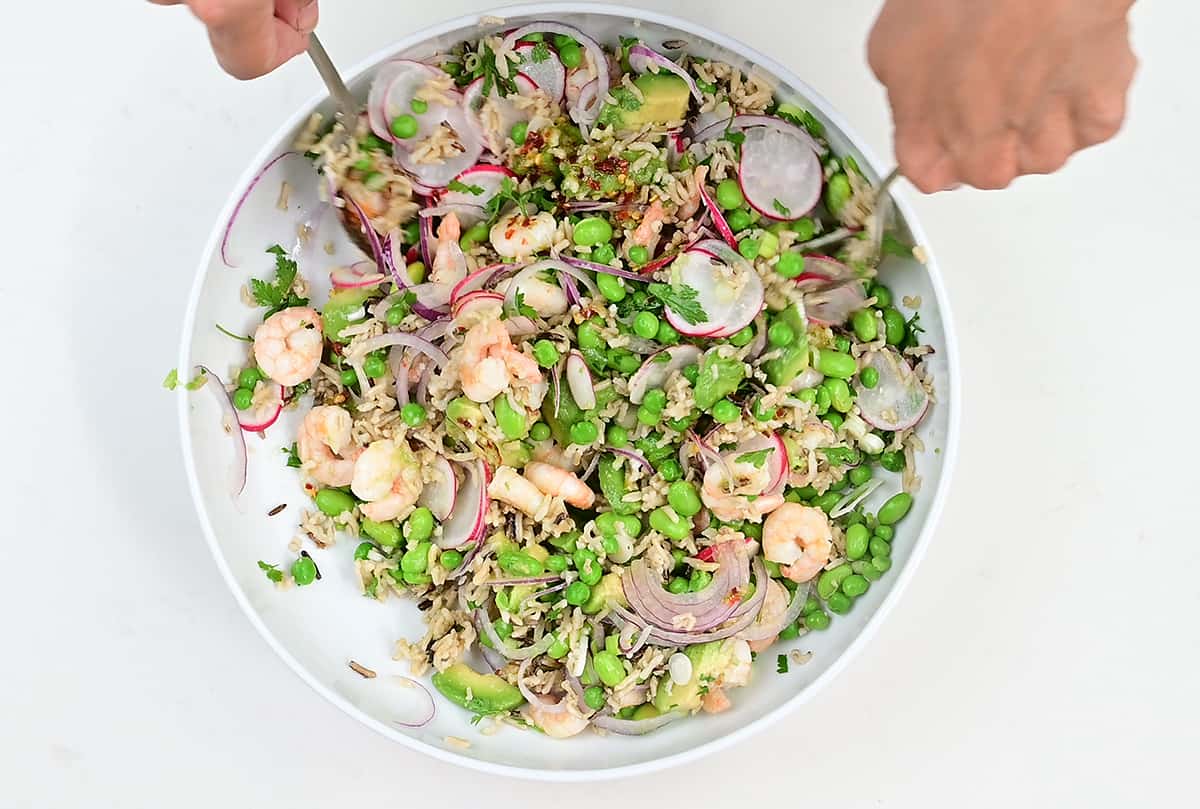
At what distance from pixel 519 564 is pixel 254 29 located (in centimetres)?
96

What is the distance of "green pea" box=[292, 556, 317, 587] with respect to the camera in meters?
1.95

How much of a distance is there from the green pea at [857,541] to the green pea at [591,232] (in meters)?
0.68

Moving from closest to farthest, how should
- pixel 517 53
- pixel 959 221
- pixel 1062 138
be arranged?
pixel 1062 138 → pixel 517 53 → pixel 959 221

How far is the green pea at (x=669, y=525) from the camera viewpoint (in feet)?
6.28

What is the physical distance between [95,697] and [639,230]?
4.70 feet

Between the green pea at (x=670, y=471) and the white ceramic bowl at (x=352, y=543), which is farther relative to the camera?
the green pea at (x=670, y=471)

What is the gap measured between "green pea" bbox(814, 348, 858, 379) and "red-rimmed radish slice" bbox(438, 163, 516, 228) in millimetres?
640

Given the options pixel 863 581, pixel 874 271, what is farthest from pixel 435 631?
pixel 874 271

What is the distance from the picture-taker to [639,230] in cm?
192

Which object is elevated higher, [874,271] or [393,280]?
[393,280]

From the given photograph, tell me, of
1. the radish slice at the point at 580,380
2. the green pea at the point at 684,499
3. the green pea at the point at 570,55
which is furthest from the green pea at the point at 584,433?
the green pea at the point at 570,55

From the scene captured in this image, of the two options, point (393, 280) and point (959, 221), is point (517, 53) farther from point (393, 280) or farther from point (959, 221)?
point (959, 221)

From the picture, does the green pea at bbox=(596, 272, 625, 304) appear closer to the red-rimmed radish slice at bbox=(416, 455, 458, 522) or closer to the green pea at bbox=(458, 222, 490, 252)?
the green pea at bbox=(458, 222, 490, 252)

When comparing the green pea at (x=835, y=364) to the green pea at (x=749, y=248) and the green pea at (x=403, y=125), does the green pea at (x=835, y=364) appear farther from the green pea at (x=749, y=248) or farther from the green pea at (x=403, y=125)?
the green pea at (x=403, y=125)
